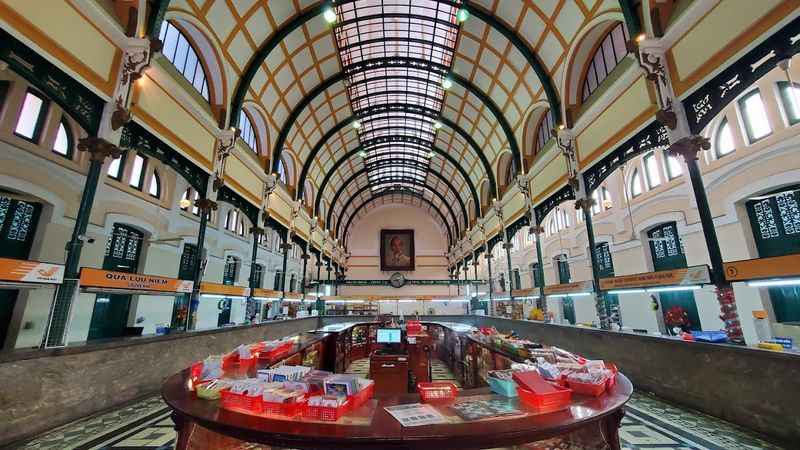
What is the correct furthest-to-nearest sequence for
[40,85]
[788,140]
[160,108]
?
[160,108] → [788,140] → [40,85]

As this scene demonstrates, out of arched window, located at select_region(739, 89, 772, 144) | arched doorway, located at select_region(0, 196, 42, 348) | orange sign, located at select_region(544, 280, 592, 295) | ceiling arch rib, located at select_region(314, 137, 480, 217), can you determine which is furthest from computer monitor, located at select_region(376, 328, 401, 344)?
ceiling arch rib, located at select_region(314, 137, 480, 217)

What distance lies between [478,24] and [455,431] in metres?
13.1

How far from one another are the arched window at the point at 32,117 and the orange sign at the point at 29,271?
416cm

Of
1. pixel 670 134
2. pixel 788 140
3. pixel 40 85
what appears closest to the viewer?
pixel 40 85

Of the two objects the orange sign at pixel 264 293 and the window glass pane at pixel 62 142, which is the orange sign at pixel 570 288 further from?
the window glass pane at pixel 62 142

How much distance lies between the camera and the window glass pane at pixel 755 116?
6838 mm

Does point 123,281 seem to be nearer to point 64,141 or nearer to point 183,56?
point 64,141

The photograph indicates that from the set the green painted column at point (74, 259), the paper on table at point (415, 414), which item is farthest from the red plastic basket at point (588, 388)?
the green painted column at point (74, 259)

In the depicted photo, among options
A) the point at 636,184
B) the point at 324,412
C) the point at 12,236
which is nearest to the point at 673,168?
the point at 636,184

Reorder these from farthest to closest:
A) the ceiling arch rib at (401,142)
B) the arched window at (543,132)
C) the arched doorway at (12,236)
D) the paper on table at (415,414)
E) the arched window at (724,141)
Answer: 1. the ceiling arch rib at (401,142)
2. the arched window at (543,132)
3. the arched window at (724,141)
4. the arched doorway at (12,236)
5. the paper on table at (415,414)

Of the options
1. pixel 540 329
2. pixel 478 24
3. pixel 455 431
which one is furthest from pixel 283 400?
pixel 478 24

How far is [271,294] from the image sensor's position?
12.3m

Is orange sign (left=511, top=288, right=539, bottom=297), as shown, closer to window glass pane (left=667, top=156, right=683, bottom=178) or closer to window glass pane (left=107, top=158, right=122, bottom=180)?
window glass pane (left=667, top=156, right=683, bottom=178)

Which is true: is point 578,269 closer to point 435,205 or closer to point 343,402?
point 343,402
